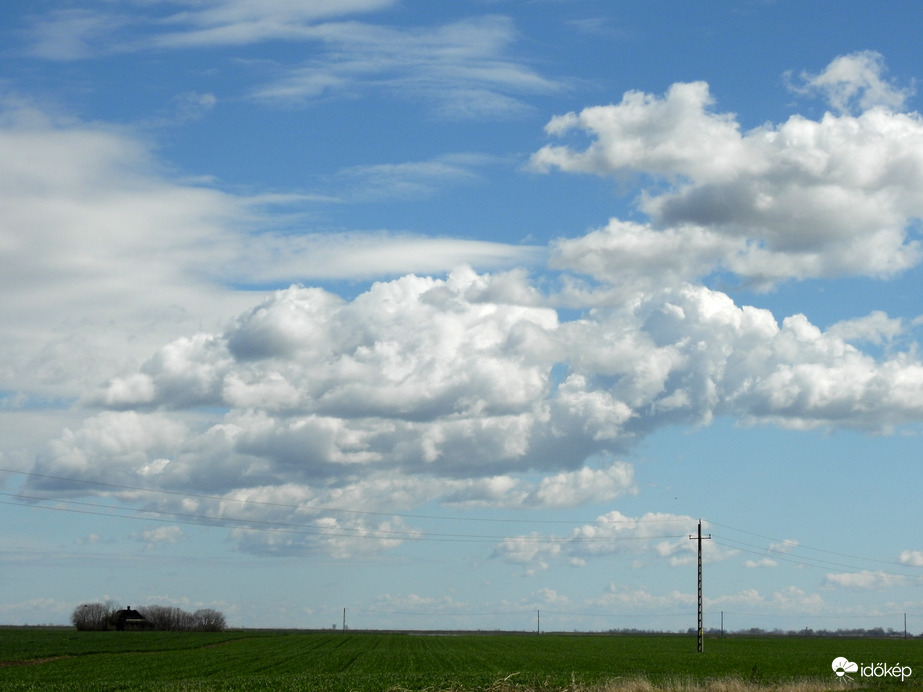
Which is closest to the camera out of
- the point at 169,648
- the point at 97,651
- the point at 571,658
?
the point at 571,658

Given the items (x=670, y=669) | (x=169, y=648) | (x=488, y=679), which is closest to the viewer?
(x=488, y=679)

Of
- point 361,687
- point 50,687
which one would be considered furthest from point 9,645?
point 361,687

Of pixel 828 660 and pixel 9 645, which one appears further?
pixel 9 645

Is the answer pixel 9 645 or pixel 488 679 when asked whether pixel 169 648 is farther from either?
pixel 488 679

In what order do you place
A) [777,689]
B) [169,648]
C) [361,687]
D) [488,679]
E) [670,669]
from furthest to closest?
[169,648] → [670,669] → [488,679] → [361,687] → [777,689]

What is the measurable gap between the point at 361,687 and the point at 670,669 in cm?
3429

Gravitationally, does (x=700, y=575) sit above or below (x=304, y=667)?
above

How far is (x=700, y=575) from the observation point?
285 ft

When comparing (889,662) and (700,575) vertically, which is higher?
(700,575)

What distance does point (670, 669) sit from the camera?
76188mm

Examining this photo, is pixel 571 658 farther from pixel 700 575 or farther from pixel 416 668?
pixel 416 668

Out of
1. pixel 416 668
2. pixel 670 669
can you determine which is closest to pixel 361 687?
pixel 416 668

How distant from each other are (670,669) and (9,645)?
8360cm

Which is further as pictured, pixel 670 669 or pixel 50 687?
pixel 670 669
